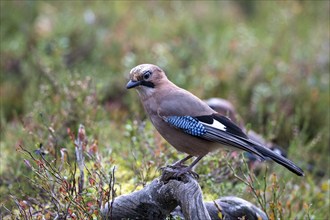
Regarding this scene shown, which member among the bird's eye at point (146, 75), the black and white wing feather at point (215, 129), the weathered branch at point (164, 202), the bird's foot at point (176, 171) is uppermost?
the bird's eye at point (146, 75)

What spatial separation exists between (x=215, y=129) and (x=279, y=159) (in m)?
0.48

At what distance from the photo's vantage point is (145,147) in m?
4.74

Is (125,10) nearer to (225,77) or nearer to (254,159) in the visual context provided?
(225,77)

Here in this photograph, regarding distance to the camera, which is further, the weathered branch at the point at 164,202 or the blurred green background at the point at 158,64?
the blurred green background at the point at 158,64

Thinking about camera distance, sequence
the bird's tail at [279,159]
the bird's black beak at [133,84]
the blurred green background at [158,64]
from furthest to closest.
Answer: the blurred green background at [158,64]
the bird's black beak at [133,84]
the bird's tail at [279,159]

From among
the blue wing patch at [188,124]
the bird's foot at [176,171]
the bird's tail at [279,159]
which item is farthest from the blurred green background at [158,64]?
the bird's tail at [279,159]

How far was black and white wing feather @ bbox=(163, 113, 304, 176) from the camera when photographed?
3.70 meters

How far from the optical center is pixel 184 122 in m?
3.83

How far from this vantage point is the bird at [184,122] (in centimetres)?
377

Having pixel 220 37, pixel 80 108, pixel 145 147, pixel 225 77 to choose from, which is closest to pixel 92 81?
pixel 80 108

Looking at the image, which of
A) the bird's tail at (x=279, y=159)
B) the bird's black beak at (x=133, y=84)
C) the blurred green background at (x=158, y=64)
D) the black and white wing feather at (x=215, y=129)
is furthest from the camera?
the blurred green background at (x=158, y=64)

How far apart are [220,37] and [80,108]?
408 centimetres

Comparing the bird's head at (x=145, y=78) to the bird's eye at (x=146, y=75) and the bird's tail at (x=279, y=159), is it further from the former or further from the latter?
the bird's tail at (x=279, y=159)

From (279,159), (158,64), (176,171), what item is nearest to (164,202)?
(176,171)
